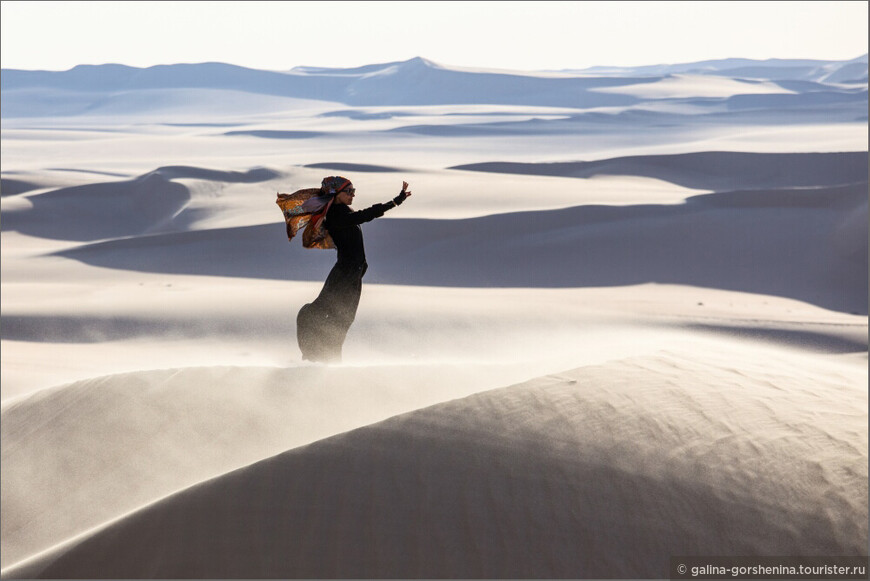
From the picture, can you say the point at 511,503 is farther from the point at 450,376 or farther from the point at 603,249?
the point at 603,249

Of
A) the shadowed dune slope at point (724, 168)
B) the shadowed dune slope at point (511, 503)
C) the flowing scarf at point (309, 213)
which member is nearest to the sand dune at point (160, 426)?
the shadowed dune slope at point (511, 503)

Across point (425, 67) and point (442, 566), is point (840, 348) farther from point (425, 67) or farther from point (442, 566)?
point (425, 67)

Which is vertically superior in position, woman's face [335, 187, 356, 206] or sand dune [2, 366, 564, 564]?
woman's face [335, 187, 356, 206]

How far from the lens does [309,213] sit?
543 centimetres

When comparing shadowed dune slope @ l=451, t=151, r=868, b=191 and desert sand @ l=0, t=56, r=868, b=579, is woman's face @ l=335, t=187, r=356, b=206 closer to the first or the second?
desert sand @ l=0, t=56, r=868, b=579

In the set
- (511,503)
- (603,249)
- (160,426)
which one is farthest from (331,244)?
(603,249)

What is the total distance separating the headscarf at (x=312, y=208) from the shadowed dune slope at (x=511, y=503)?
2.01 m

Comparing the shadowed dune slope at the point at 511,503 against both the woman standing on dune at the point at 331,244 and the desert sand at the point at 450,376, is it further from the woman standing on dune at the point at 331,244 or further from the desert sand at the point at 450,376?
the woman standing on dune at the point at 331,244

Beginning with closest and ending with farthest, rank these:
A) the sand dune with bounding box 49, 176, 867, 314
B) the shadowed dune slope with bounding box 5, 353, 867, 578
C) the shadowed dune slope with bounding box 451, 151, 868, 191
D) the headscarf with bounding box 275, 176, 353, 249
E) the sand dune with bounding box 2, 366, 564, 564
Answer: the shadowed dune slope with bounding box 5, 353, 867, 578 < the sand dune with bounding box 2, 366, 564, 564 < the headscarf with bounding box 275, 176, 353, 249 < the sand dune with bounding box 49, 176, 867, 314 < the shadowed dune slope with bounding box 451, 151, 868, 191

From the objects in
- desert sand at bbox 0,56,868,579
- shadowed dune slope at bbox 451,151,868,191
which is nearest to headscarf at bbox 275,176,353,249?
desert sand at bbox 0,56,868,579

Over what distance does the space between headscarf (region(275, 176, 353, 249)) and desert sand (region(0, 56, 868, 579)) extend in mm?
814

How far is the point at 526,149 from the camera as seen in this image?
5169 cm

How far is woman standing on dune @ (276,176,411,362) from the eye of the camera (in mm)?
5434

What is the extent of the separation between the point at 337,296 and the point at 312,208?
59 centimetres
